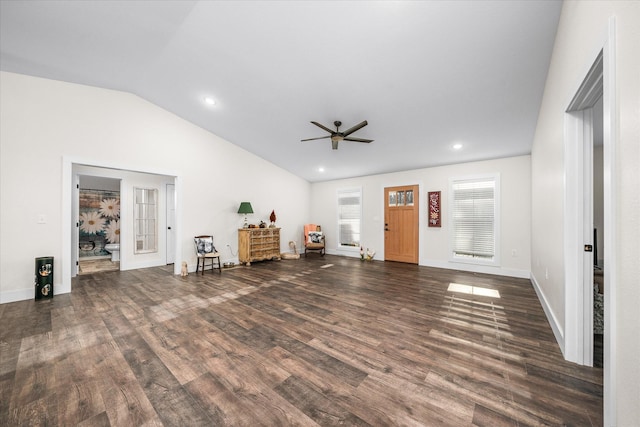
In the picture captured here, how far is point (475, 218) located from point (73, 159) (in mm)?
7577

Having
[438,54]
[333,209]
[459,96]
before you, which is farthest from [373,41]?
[333,209]

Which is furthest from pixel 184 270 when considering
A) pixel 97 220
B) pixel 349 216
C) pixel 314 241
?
pixel 97 220

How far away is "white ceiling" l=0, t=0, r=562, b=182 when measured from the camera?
242cm

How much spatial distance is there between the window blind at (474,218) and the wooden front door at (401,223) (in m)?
0.88

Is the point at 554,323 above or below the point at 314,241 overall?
below

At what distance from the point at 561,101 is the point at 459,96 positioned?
1.33 metres

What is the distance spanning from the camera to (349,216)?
24.2 feet

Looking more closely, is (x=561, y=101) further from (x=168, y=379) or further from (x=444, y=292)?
(x=168, y=379)

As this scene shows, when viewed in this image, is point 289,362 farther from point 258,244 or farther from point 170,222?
Answer: point 170,222

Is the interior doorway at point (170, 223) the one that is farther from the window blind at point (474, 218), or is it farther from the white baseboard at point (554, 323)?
the white baseboard at point (554, 323)

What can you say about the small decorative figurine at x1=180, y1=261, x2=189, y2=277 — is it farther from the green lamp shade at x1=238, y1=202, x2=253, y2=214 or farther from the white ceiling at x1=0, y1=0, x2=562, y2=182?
the white ceiling at x1=0, y1=0, x2=562, y2=182

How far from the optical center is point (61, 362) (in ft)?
6.66

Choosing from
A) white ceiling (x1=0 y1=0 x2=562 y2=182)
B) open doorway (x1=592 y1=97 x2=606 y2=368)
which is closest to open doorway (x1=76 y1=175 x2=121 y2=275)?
white ceiling (x1=0 y1=0 x2=562 y2=182)

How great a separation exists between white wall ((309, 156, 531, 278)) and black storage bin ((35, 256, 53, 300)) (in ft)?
19.7
